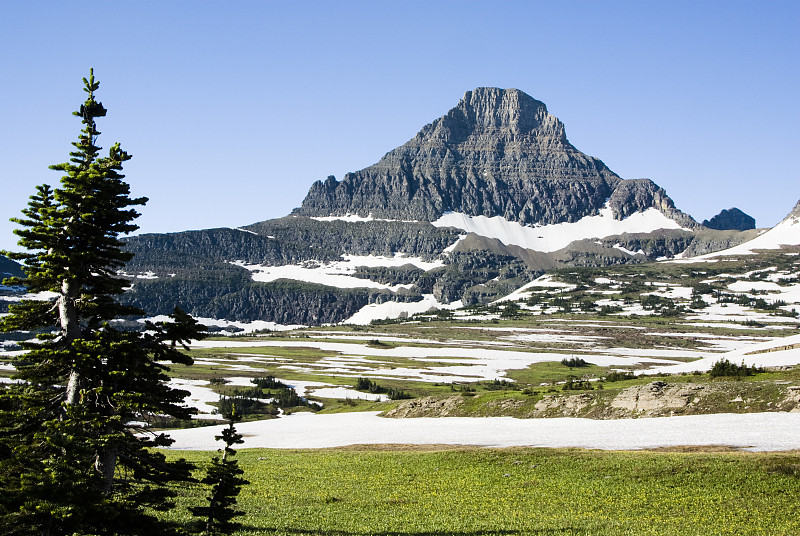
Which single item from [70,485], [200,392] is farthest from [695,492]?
[200,392]

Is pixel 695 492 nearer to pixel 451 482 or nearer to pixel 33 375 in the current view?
pixel 451 482

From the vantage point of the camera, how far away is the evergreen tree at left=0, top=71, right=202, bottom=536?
1644 cm

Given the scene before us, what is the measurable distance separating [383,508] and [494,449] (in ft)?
57.4

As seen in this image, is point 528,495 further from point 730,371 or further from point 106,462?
point 730,371

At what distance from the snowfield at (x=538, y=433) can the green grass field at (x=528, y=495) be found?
6.35m

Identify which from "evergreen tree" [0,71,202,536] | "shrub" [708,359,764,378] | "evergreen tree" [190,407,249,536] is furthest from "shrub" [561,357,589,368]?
"evergreen tree" [0,71,202,536]

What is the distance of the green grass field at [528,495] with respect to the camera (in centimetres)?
2531

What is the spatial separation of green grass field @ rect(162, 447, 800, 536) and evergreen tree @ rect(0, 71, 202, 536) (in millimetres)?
7885

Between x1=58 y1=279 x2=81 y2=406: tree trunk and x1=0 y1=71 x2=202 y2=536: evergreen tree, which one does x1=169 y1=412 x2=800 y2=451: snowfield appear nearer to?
x1=0 y1=71 x2=202 y2=536: evergreen tree

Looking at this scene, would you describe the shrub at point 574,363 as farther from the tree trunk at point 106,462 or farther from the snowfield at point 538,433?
the tree trunk at point 106,462

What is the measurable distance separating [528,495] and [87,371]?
2108 cm

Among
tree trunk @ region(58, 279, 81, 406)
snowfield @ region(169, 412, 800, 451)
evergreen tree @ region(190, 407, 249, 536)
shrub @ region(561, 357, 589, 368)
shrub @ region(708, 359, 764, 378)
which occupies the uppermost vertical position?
tree trunk @ region(58, 279, 81, 406)

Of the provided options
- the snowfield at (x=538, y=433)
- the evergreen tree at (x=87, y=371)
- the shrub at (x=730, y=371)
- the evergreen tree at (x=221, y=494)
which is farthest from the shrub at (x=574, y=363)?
the evergreen tree at (x=87, y=371)

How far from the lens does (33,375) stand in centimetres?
1812
